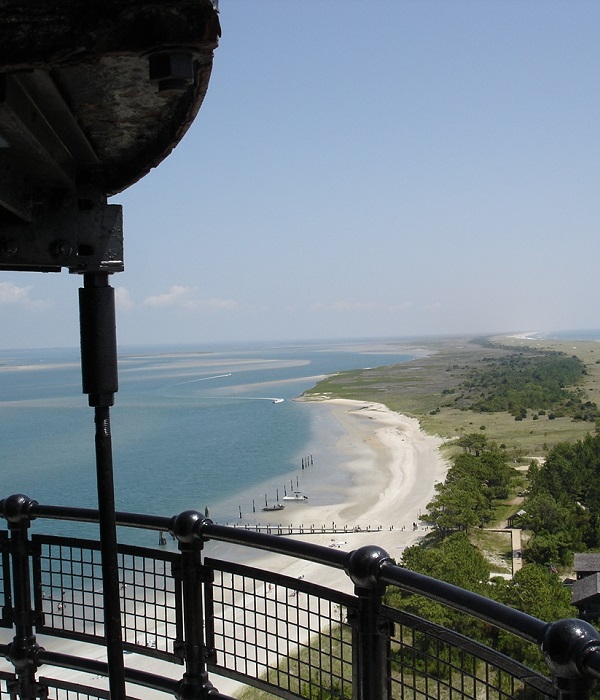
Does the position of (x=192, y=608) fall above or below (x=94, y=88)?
below

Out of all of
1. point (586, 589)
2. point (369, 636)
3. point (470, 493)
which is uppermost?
point (369, 636)

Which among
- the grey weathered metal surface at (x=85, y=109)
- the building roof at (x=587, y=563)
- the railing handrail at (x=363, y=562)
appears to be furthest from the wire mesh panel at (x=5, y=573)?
the building roof at (x=587, y=563)

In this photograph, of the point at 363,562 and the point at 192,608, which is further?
the point at 192,608

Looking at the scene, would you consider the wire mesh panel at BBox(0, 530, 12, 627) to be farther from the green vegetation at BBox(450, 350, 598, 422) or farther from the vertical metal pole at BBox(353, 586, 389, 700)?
the green vegetation at BBox(450, 350, 598, 422)

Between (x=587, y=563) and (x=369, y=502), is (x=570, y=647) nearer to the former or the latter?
(x=587, y=563)

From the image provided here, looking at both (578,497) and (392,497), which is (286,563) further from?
(578,497)

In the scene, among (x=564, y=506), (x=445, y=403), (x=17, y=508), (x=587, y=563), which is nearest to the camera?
(x=17, y=508)

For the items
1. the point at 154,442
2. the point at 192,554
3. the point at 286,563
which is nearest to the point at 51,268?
the point at 192,554

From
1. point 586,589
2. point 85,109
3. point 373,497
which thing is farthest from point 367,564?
point 373,497

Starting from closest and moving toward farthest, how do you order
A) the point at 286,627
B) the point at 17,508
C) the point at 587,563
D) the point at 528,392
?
1. the point at 286,627
2. the point at 17,508
3. the point at 587,563
4. the point at 528,392
